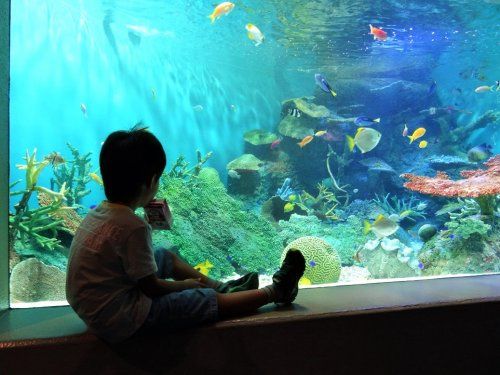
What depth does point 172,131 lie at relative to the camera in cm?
1220

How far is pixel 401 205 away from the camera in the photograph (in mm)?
9039

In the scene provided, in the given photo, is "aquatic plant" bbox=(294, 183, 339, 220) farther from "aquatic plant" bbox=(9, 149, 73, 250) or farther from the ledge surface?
the ledge surface

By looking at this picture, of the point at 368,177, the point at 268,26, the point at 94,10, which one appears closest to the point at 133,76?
the point at 94,10

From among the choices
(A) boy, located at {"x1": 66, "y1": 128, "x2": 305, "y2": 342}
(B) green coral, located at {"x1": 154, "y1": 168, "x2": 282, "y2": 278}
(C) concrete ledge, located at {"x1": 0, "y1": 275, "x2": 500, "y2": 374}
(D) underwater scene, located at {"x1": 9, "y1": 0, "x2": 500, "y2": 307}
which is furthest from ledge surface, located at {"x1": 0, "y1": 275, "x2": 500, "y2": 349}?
(B) green coral, located at {"x1": 154, "y1": 168, "x2": 282, "y2": 278}

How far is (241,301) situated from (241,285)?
0.28 meters

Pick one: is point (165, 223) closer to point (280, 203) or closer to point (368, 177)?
point (280, 203)

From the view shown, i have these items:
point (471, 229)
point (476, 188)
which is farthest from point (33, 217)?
point (476, 188)

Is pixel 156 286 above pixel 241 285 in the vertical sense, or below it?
above

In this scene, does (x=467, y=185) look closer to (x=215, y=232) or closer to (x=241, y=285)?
(x=215, y=232)

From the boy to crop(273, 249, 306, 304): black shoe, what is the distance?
0.30 metres

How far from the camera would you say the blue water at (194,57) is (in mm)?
9102

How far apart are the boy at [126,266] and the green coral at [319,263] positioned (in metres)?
2.96

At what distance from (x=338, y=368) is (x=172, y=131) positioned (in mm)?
11018

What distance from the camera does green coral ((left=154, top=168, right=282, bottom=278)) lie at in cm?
550
